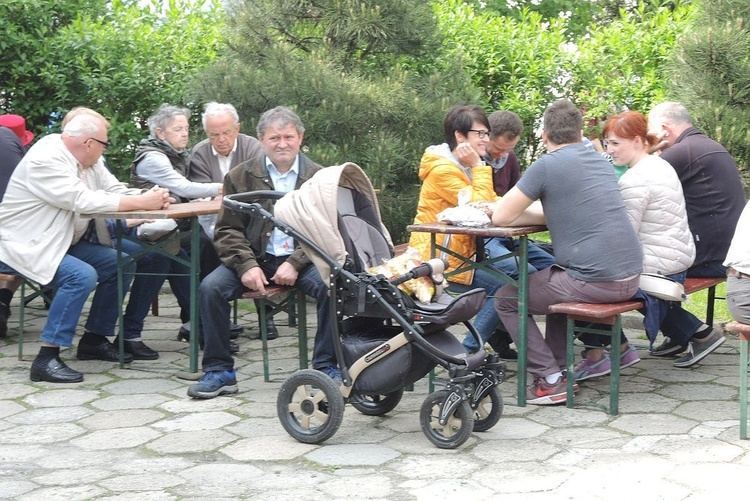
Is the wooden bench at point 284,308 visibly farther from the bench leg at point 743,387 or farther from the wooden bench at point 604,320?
the bench leg at point 743,387

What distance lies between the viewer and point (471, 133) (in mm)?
6566

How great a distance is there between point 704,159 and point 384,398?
2543 mm

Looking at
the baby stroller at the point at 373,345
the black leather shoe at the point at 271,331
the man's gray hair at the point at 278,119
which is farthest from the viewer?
the black leather shoe at the point at 271,331

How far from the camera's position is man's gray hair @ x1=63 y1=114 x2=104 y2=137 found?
659 centimetres

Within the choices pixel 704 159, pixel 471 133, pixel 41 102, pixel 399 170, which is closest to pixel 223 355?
pixel 471 133

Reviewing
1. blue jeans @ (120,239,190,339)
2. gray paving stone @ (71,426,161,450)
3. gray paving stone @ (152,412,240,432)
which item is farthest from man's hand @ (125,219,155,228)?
gray paving stone @ (71,426,161,450)

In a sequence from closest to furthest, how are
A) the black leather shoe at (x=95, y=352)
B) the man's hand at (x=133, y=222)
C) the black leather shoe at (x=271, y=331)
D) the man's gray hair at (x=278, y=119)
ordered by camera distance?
1. the man's gray hair at (x=278, y=119)
2. the man's hand at (x=133, y=222)
3. the black leather shoe at (x=95, y=352)
4. the black leather shoe at (x=271, y=331)

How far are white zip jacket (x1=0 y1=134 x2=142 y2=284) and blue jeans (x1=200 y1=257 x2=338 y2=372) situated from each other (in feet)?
2.74

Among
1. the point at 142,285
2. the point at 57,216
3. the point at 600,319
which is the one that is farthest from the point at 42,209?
the point at 600,319

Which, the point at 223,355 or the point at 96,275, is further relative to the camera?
the point at 96,275

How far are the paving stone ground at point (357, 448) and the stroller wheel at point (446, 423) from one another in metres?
0.05

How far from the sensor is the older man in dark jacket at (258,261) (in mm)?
6156

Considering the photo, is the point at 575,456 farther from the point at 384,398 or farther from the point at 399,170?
the point at 399,170

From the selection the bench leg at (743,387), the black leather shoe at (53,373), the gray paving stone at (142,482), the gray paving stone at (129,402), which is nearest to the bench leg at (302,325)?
the gray paving stone at (129,402)
